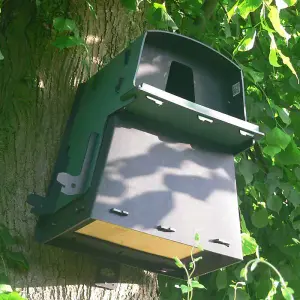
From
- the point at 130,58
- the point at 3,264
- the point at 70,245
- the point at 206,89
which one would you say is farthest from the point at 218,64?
the point at 3,264

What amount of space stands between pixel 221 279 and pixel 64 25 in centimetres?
117

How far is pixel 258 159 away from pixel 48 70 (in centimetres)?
110

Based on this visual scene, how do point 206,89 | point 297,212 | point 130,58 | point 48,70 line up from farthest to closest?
→ point 297,212
point 48,70
point 206,89
point 130,58

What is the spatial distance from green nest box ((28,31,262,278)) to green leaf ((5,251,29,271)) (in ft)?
0.27

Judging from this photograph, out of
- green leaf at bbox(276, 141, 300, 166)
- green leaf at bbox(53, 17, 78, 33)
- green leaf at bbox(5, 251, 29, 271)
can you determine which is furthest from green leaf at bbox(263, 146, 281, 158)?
green leaf at bbox(5, 251, 29, 271)

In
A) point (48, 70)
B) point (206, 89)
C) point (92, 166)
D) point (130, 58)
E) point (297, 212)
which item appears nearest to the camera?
point (92, 166)

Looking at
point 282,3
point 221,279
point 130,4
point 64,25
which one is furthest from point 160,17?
point 221,279

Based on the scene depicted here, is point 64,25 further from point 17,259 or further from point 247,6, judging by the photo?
point 17,259

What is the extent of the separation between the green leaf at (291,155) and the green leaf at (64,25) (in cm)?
88

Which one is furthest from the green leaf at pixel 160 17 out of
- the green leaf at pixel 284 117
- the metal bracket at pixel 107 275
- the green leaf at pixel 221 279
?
the green leaf at pixel 221 279

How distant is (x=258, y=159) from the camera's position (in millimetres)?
2855

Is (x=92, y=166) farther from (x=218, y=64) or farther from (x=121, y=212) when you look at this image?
(x=218, y=64)

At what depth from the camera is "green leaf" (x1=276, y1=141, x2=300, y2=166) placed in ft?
7.77

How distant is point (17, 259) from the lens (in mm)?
1819
